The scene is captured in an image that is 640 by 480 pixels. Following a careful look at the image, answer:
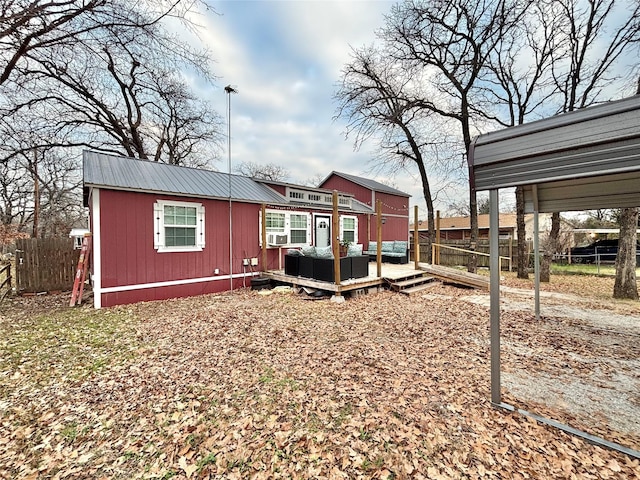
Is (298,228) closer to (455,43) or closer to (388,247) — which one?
(388,247)

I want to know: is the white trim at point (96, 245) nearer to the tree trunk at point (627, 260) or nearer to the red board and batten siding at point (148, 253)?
the red board and batten siding at point (148, 253)

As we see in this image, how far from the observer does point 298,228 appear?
33.3 feet

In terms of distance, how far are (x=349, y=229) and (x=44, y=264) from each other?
34.0 ft

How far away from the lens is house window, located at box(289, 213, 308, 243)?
9.98 meters

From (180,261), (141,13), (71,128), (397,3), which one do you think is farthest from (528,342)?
(71,128)

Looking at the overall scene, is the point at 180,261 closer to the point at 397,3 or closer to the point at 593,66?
the point at 397,3

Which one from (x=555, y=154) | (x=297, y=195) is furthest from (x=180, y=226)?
(x=555, y=154)

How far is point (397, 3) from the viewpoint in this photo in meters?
10.2

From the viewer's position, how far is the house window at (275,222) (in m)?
9.38

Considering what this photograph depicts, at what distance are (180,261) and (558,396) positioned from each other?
7894 mm

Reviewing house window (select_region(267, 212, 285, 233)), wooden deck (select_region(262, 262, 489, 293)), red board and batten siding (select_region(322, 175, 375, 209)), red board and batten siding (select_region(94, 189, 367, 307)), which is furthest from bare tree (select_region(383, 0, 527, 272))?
red board and batten siding (select_region(94, 189, 367, 307))

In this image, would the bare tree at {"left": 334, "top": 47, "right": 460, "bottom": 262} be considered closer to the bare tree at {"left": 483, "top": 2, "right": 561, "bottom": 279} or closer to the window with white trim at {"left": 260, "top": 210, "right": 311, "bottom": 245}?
the bare tree at {"left": 483, "top": 2, "right": 561, "bottom": 279}

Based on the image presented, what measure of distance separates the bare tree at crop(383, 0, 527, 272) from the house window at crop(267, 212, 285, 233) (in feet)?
23.4

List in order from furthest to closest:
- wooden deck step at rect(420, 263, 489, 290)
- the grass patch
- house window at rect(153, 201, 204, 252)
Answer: wooden deck step at rect(420, 263, 489, 290) → house window at rect(153, 201, 204, 252) → the grass patch
